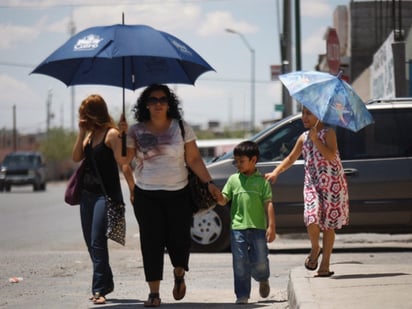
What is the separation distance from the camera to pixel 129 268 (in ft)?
41.1

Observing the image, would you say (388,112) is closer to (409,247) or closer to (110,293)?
(409,247)

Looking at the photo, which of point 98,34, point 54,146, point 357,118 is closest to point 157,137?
point 98,34

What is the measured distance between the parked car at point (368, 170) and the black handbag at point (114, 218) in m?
4.84

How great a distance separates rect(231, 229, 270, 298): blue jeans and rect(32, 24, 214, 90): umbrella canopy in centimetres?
157

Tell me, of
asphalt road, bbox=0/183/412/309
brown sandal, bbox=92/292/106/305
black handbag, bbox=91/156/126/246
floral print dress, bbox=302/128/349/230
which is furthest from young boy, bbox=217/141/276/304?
brown sandal, bbox=92/292/106/305

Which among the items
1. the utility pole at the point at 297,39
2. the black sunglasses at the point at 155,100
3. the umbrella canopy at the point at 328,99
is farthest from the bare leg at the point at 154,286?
the utility pole at the point at 297,39

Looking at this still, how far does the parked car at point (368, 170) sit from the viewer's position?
1388cm

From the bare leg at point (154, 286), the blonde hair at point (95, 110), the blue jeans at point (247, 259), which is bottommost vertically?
the bare leg at point (154, 286)

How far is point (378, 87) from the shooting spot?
26.3m

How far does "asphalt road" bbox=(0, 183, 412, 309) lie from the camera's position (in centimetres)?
954

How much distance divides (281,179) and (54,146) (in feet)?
357

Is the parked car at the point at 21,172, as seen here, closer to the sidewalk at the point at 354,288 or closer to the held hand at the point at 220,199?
the sidewalk at the point at 354,288

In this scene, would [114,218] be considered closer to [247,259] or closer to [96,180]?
[96,180]

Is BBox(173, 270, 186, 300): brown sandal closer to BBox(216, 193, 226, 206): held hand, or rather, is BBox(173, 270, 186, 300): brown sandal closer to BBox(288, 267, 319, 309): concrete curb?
BBox(216, 193, 226, 206): held hand
